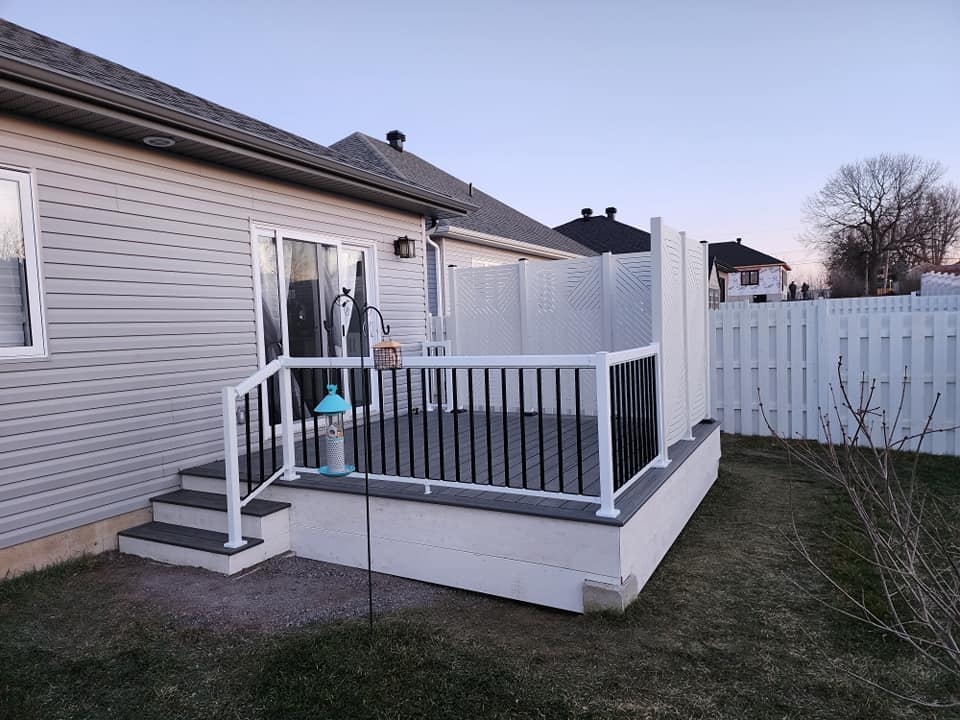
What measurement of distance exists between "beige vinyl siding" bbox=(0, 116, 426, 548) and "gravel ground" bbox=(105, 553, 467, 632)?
26.7 inches

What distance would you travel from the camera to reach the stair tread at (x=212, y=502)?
161 inches

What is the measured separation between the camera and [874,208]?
3425 cm

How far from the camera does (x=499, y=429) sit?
18.5ft

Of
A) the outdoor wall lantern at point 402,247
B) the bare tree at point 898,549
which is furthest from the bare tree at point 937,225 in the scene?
the outdoor wall lantern at point 402,247

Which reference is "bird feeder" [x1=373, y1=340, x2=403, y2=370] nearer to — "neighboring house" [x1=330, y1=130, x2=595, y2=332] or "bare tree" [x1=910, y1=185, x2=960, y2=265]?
"neighboring house" [x1=330, y1=130, x2=595, y2=332]

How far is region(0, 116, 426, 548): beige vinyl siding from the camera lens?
3.75m

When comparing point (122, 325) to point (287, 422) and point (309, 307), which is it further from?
point (309, 307)

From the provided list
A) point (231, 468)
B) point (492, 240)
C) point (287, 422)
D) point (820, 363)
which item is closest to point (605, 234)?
point (492, 240)

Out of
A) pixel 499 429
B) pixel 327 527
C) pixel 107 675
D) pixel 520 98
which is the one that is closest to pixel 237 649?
pixel 107 675

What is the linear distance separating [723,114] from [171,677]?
12.4 metres

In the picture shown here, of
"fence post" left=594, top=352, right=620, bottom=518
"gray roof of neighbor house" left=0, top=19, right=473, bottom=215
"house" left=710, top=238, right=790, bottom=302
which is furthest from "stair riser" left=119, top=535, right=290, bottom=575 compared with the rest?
"house" left=710, top=238, right=790, bottom=302

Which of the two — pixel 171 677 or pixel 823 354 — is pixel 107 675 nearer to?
pixel 171 677

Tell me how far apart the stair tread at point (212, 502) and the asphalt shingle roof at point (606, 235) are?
48.2 feet

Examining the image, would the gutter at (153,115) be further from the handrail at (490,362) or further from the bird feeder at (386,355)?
the bird feeder at (386,355)
